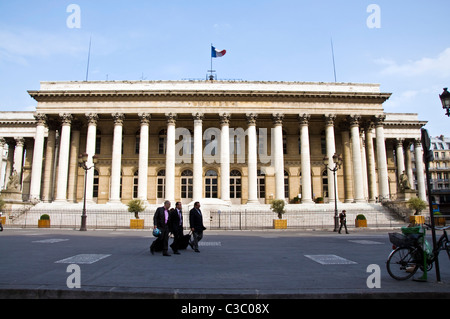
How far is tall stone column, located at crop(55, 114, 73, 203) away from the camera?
3247 centimetres

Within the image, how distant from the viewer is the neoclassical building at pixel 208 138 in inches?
1302

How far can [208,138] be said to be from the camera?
123ft

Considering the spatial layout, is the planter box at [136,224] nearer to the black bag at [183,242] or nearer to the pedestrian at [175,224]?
the black bag at [183,242]

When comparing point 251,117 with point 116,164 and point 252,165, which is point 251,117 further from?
point 116,164

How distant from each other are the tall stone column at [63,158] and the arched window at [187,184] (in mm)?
11714

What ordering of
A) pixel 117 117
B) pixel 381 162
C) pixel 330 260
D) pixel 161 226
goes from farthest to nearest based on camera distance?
1. pixel 381 162
2. pixel 117 117
3. pixel 161 226
4. pixel 330 260

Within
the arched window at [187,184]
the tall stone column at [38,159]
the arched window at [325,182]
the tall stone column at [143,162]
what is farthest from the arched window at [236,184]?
the tall stone column at [38,159]

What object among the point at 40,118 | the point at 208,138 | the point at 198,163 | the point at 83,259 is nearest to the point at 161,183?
the point at 198,163

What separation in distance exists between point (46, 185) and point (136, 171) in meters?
8.96

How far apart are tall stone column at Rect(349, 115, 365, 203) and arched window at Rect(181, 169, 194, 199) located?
55.4 feet

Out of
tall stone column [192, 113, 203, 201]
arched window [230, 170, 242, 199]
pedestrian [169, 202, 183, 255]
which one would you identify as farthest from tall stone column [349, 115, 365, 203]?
pedestrian [169, 202, 183, 255]

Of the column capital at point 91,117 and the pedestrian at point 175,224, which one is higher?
the column capital at point 91,117

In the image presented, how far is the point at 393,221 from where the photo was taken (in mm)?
28844

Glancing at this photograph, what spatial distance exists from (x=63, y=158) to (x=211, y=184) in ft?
49.5
